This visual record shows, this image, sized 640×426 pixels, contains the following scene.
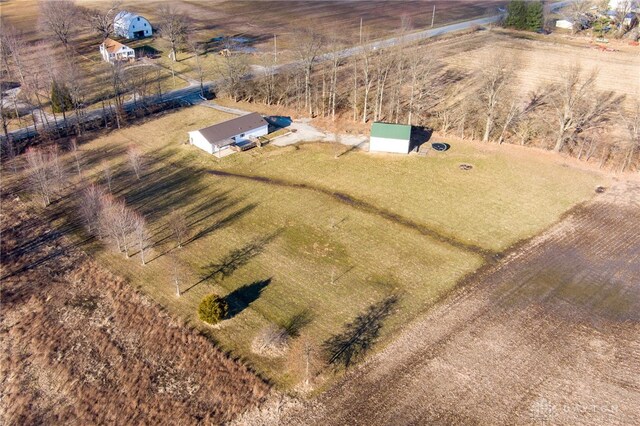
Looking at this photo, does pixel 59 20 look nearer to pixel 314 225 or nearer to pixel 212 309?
pixel 314 225

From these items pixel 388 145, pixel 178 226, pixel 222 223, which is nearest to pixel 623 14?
pixel 388 145

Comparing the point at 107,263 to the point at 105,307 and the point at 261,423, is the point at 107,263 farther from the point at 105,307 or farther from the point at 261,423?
the point at 261,423

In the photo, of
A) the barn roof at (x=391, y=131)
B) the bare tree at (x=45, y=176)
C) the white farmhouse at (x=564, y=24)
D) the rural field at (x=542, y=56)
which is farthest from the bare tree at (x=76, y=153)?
the white farmhouse at (x=564, y=24)

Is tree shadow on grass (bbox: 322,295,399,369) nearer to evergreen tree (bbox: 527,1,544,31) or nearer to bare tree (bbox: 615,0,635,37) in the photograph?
evergreen tree (bbox: 527,1,544,31)

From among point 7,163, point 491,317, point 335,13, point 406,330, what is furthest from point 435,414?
point 335,13

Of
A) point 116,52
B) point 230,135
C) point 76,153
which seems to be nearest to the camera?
point 76,153

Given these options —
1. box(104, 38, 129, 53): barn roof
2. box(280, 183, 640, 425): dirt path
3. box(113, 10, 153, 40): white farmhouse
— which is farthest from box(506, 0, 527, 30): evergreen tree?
box(104, 38, 129, 53): barn roof
